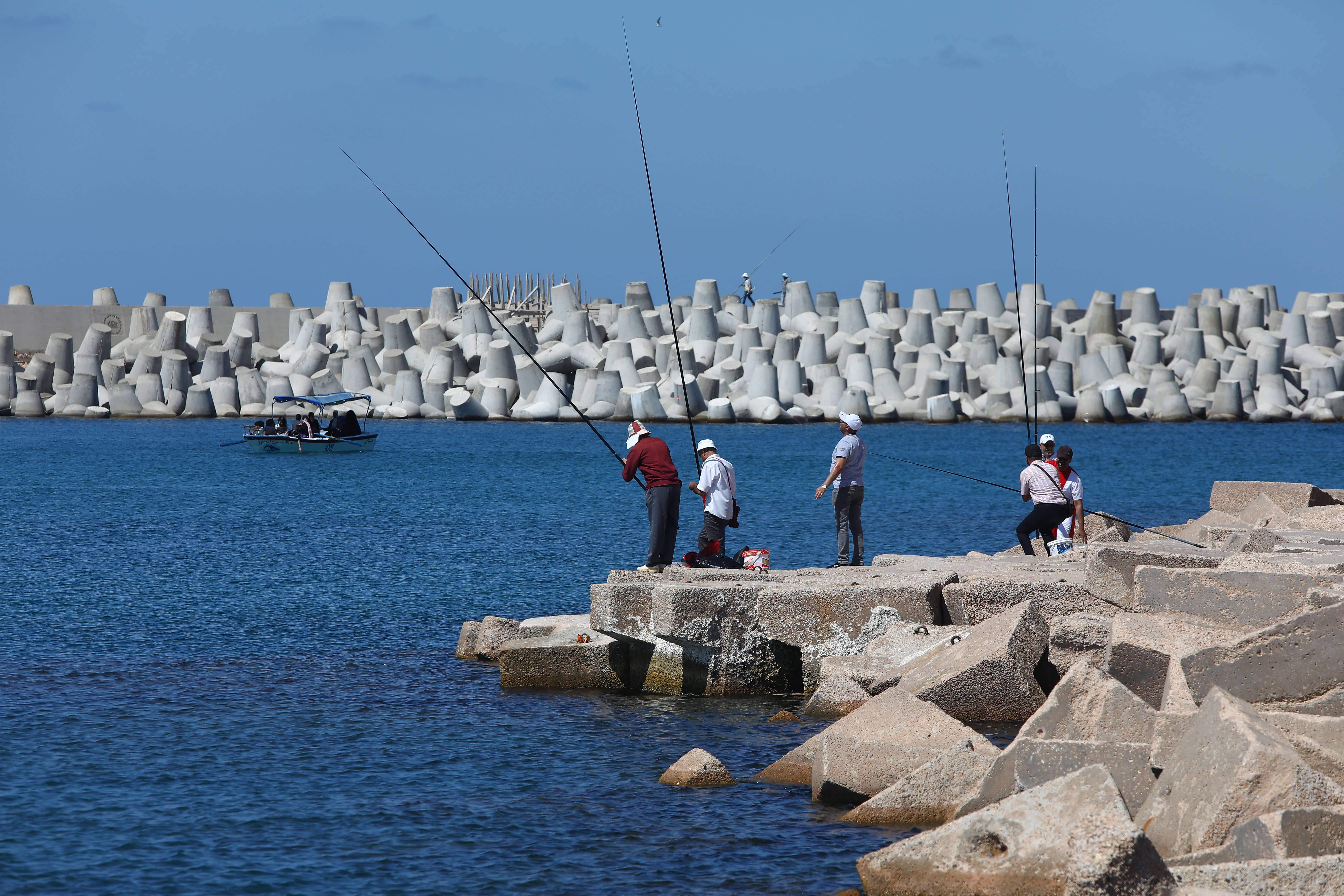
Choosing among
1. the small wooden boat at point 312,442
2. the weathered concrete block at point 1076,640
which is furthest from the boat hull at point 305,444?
the weathered concrete block at point 1076,640

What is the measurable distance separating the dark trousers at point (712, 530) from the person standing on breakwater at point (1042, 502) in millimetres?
2212

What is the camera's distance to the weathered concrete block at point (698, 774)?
6516mm

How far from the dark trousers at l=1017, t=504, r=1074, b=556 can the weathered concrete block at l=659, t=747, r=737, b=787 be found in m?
4.36

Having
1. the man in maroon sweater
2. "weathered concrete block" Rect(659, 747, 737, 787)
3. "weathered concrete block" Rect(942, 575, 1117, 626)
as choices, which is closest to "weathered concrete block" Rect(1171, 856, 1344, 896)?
"weathered concrete block" Rect(659, 747, 737, 787)

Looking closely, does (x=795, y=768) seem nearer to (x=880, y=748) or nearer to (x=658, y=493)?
(x=880, y=748)

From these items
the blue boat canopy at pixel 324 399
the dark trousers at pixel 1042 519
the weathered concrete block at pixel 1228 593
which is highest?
the blue boat canopy at pixel 324 399

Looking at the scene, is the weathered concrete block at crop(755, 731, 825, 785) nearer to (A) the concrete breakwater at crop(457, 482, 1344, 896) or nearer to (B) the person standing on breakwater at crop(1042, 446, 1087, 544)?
(A) the concrete breakwater at crop(457, 482, 1344, 896)

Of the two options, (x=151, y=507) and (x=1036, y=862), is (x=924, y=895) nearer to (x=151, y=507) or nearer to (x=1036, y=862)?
(x=1036, y=862)

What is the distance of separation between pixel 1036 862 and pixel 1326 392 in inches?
2115

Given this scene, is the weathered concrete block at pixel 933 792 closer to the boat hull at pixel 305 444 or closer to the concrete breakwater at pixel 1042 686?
the concrete breakwater at pixel 1042 686

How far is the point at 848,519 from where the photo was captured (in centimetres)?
1044

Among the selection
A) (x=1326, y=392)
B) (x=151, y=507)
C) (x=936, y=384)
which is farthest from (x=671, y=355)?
(x=151, y=507)

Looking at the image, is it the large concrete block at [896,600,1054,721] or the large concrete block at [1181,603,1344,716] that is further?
the large concrete block at [896,600,1054,721]

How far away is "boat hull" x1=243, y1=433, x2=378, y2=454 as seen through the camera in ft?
115
